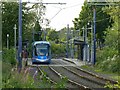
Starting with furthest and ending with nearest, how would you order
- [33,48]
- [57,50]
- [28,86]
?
[57,50] → [33,48] → [28,86]

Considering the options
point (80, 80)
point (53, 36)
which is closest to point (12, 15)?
point (80, 80)

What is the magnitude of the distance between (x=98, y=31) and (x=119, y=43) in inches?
1276

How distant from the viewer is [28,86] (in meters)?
10.7

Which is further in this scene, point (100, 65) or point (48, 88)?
point (100, 65)

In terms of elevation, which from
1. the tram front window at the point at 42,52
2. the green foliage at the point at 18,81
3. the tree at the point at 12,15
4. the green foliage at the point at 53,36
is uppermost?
the tree at the point at 12,15

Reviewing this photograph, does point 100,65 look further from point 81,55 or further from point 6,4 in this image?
point 81,55

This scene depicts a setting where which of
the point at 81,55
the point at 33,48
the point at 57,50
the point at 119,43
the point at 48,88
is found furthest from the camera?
the point at 57,50

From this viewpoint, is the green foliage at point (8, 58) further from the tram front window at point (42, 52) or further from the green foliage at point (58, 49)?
the green foliage at point (58, 49)

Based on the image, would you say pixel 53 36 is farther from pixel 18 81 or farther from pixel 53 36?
pixel 18 81

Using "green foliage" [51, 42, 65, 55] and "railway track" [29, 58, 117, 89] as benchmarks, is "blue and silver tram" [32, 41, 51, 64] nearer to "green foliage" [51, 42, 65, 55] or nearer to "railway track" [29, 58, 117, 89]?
"railway track" [29, 58, 117, 89]

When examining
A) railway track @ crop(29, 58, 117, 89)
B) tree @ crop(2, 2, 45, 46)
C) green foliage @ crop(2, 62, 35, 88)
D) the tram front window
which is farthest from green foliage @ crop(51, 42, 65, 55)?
green foliage @ crop(2, 62, 35, 88)

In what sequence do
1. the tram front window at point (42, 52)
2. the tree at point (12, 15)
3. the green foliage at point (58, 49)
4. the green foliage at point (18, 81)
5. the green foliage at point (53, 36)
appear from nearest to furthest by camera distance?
the green foliage at point (18, 81), the tree at point (12, 15), the tram front window at point (42, 52), the green foliage at point (58, 49), the green foliage at point (53, 36)

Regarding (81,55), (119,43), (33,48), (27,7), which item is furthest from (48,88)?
(81,55)

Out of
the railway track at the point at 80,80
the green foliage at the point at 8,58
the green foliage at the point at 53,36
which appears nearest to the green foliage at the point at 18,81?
the railway track at the point at 80,80
